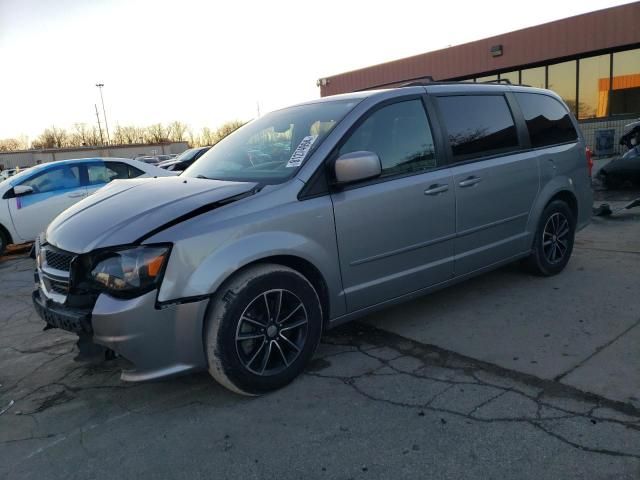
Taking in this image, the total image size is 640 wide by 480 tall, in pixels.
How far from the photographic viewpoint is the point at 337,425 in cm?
279

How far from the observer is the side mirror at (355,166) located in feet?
10.7

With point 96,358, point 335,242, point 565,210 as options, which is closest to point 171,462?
point 96,358

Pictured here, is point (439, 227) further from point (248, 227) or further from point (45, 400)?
point (45, 400)

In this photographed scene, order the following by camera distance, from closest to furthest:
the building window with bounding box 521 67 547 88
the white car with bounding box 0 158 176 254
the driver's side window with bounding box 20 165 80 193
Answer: the white car with bounding box 0 158 176 254, the driver's side window with bounding box 20 165 80 193, the building window with bounding box 521 67 547 88

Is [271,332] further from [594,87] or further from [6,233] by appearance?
[594,87]

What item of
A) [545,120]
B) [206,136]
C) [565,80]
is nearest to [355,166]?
[545,120]

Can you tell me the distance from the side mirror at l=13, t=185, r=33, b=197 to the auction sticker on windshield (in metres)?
6.82

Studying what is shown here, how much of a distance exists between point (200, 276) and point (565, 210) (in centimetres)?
383

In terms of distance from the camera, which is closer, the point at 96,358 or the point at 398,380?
the point at 96,358

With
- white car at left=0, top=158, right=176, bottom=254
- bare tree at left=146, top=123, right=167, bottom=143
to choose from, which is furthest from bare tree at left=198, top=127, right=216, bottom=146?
white car at left=0, top=158, right=176, bottom=254

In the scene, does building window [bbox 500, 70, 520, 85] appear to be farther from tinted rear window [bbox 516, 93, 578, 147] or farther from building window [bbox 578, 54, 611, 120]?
tinted rear window [bbox 516, 93, 578, 147]

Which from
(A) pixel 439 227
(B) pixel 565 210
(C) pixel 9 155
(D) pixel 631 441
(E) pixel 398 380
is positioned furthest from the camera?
(C) pixel 9 155

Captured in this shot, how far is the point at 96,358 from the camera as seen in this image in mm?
2977

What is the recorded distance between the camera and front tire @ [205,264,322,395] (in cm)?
293
